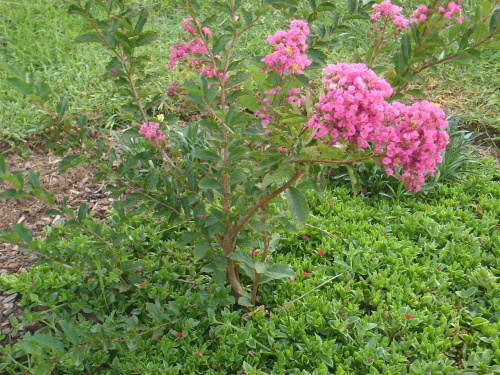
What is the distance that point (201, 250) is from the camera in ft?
6.47

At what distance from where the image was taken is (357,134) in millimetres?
1396

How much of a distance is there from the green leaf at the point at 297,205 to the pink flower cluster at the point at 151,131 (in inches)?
22.2

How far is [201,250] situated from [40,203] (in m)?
1.58

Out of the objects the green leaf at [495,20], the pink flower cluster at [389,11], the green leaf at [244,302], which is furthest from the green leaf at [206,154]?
the green leaf at [495,20]

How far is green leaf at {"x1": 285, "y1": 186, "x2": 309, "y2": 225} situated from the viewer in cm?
158

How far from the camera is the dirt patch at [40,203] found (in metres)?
2.70

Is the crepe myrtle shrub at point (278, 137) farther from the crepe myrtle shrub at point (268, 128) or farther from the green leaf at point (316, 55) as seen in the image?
the green leaf at point (316, 55)

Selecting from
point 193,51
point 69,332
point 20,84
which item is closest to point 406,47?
point 193,51

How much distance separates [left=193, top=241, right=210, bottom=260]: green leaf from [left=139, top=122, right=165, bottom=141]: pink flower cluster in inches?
17.6

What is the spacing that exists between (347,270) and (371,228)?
0.44 m

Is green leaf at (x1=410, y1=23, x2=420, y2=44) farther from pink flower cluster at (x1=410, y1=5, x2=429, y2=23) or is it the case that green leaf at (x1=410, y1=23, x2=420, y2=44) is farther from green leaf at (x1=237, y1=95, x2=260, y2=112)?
green leaf at (x1=237, y1=95, x2=260, y2=112)

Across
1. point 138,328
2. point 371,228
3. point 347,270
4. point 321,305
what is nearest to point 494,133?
point 371,228

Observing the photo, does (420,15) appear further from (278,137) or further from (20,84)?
(20,84)

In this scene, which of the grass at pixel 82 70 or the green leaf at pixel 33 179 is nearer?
the green leaf at pixel 33 179
